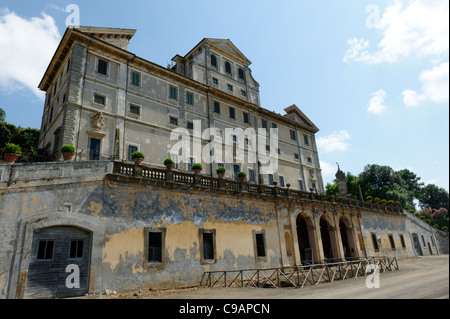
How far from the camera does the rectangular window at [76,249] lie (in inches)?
496

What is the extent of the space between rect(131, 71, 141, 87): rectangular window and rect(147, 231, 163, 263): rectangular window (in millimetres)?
14382

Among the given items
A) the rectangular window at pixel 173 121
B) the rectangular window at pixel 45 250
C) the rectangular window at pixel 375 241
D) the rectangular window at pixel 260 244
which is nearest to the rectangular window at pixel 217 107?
the rectangular window at pixel 173 121

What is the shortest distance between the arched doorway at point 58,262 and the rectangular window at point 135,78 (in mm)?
14778

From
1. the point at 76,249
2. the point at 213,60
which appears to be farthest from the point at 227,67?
the point at 76,249

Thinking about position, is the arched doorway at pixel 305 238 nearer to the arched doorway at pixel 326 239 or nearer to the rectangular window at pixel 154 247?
the arched doorway at pixel 326 239

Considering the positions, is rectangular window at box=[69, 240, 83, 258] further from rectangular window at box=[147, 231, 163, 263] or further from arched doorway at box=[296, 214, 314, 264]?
arched doorway at box=[296, 214, 314, 264]

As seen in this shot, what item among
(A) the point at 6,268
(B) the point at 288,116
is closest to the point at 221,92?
(B) the point at 288,116

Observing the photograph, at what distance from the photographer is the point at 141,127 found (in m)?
23.0

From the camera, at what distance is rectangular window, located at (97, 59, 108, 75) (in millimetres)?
22141

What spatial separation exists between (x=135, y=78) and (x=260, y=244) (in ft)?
57.0

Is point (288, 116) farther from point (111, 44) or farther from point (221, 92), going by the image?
point (111, 44)

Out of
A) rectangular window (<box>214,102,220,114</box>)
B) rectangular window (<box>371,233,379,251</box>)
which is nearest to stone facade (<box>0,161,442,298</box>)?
rectangular window (<box>214,102,220,114</box>)

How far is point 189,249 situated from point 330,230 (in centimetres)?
1659

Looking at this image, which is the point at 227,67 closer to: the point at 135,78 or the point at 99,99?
the point at 135,78
